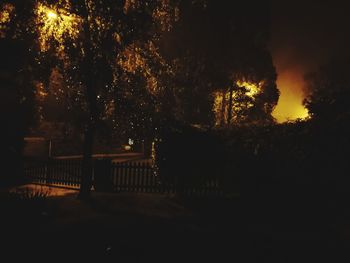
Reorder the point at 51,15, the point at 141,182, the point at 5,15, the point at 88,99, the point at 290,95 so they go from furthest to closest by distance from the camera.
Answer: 1. the point at 290,95
2. the point at 141,182
3. the point at 88,99
4. the point at 5,15
5. the point at 51,15

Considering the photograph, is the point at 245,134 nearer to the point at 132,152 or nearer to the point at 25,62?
the point at 25,62

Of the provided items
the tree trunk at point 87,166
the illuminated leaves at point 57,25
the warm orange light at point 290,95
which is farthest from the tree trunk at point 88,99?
the warm orange light at point 290,95

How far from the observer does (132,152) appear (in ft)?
114

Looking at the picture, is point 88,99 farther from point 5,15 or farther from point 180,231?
point 180,231

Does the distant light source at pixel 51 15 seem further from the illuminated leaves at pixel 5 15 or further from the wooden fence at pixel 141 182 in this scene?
the wooden fence at pixel 141 182

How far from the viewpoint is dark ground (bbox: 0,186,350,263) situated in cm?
706

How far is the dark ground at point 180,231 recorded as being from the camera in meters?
7.06

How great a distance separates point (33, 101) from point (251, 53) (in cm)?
1703

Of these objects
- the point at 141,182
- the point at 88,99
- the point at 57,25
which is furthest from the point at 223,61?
the point at 57,25

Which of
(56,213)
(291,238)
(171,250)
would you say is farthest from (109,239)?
(291,238)

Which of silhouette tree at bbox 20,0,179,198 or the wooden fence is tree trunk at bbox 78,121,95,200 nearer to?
silhouette tree at bbox 20,0,179,198

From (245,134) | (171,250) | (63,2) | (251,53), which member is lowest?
(171,250)

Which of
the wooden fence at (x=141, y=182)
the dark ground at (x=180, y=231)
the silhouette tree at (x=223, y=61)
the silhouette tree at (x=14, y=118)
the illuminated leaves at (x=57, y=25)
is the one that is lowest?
the dark ground at (x=180, y=231)

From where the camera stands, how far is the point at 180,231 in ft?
28.6
